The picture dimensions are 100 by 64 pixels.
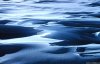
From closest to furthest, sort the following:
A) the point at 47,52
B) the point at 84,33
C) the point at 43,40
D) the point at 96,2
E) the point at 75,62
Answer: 1. the point at 75,62
2. the point at 47,52
3. the point at 43,40
4. the point at 84,33
5. the point at 96,2

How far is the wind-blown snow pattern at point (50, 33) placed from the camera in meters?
1.10

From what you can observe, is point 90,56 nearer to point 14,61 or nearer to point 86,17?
point 14,61

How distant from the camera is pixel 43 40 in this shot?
1341 millimetres

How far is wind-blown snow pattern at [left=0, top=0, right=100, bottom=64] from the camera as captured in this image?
1096 millimetres

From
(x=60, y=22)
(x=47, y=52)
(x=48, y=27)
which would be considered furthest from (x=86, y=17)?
(x=47, y=52)

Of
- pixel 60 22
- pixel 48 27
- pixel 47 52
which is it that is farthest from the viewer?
pixel 60 22

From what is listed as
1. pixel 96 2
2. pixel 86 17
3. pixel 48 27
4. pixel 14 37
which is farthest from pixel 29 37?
pixel 96 2

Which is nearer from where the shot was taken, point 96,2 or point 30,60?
point 30,60

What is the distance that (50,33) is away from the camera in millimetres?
1495

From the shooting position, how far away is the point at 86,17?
73.4 inches

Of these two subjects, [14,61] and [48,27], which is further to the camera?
[48,27]

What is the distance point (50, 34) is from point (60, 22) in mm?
310

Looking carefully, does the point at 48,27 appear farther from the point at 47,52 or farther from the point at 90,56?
the point at 90,56

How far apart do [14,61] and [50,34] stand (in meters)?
0.48
